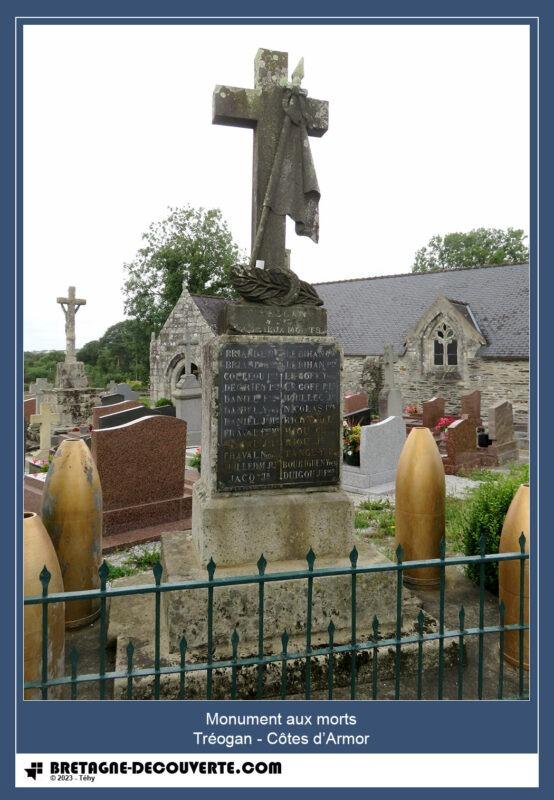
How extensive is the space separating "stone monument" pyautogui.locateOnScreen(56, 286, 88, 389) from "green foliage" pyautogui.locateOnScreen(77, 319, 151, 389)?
15.7 m

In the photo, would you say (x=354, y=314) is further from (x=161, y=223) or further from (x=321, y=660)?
(x=321, y=660)

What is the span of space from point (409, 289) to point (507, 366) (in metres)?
7.04

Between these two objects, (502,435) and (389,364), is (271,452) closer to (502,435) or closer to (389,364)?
(502,435)

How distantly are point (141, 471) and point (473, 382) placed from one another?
1575 cm

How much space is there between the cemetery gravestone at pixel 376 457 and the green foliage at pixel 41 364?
26660mm

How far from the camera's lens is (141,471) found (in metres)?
6.96

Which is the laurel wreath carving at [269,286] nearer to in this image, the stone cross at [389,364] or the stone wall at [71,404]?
the stone wall at [71,404]

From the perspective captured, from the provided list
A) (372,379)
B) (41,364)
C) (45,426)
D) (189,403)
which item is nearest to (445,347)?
(372,379)

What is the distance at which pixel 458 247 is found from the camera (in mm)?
41781

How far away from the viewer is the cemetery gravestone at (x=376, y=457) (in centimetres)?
990

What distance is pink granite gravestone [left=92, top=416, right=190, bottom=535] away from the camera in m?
6.67

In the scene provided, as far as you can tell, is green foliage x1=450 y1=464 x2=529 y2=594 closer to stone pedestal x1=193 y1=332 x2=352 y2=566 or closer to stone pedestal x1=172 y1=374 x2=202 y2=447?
stone pedestal x1=193 y1=332 x2=352 y2=566

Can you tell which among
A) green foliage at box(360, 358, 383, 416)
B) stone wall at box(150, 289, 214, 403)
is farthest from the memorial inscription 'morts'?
stone wall at box(150, 289, 214, 403)

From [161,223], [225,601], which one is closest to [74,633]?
[225,601]
